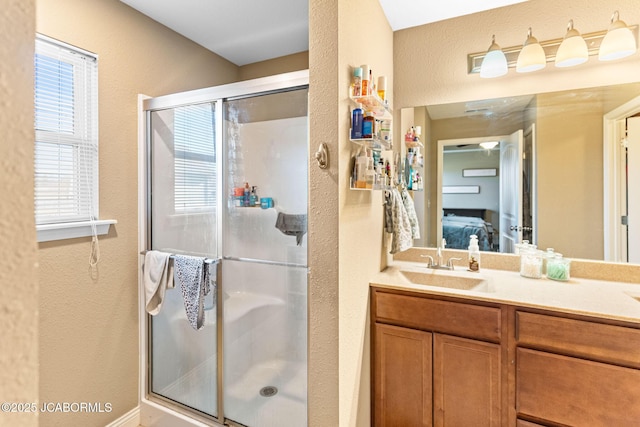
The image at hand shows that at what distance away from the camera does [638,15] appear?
1.61 m

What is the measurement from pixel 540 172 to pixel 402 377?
1.41 meters

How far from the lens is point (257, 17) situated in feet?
6.77

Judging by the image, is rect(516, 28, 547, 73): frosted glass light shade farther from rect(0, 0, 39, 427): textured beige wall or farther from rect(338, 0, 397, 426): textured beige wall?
rect(0, 0, 39, 427): textured beige wall

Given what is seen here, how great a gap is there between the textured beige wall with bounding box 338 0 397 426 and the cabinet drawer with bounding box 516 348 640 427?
0.70 meters

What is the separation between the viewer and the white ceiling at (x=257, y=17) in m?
1.87

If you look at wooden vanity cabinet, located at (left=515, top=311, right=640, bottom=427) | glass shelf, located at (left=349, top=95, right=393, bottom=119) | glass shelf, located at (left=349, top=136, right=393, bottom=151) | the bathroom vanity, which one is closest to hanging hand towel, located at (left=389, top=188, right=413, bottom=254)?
the bathroom vanity

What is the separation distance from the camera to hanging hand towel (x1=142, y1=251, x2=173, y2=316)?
187 cm

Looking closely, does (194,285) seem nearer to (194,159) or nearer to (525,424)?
(194,159)

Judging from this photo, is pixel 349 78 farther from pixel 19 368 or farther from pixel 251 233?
pixel 19 368

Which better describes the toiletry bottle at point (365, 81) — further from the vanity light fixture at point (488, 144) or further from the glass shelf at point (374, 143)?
the vanity light fixture at point (488, 144)

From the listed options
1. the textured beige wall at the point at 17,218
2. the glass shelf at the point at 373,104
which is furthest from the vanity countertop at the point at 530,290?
the textured beige wall at the point at 17,218

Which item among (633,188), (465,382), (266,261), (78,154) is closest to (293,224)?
(266,261)

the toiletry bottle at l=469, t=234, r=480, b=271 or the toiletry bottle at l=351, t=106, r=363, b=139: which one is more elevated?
the toiletry bottle at l=351, t=106, r=363, b=139

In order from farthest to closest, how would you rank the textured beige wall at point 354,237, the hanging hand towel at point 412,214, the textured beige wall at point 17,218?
the hanging hand towel at point 412,214 < the textured beige wall at point 354,237 < the textured beige wall at point 17,218
